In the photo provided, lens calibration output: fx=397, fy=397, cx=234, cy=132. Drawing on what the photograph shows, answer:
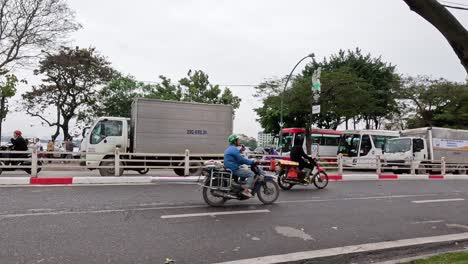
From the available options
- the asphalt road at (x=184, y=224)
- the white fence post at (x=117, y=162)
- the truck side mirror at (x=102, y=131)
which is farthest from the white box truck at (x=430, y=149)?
the truck side mirror at (x=102, y=131)

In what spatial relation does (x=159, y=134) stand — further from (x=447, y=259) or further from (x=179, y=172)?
(x=447, y=259)

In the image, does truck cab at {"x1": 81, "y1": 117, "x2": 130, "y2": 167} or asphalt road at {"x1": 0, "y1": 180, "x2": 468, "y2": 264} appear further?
truck cab at {"x1": 81, "y1": 117, "x2": 130, "y2": 167}

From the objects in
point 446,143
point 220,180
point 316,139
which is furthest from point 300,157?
point 316,139

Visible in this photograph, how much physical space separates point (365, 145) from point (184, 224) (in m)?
24.3

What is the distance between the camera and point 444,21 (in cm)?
436

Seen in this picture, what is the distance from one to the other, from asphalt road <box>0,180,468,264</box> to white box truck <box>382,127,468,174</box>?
12.9m

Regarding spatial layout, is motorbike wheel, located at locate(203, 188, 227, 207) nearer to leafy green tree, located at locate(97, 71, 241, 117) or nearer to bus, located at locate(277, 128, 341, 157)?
bus, located at locate(277, 128, 341, 157)

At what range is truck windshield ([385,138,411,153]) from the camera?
78.5 ft

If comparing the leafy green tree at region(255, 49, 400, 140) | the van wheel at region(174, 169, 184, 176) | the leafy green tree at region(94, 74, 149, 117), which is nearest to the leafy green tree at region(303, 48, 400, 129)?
the leafy green tree at region(255, 49, 400, 140)

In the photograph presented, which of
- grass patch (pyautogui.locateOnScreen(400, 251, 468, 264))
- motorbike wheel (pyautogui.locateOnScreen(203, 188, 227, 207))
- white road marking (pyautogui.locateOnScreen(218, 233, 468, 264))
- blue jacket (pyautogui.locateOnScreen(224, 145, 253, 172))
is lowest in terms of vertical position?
white road marking (pyautogui.locateOnScreen(218, 233, 468, 264))

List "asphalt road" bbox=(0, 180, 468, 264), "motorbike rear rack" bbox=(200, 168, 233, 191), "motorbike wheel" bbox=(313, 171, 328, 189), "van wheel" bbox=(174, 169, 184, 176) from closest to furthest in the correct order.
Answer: "asphalt road" bbox=(0, 180, 468, 264) → "motorbike rear rack" bbox=(200, 168, 233, 191) → "motorbike wheel" bbox=(313, 171, 328, 189) → "van wheel" bbox=(174, 169, 184, 176)

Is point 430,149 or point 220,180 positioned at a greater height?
point 430,149

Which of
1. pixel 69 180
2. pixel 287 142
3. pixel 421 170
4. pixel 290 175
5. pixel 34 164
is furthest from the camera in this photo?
pixel 287 142

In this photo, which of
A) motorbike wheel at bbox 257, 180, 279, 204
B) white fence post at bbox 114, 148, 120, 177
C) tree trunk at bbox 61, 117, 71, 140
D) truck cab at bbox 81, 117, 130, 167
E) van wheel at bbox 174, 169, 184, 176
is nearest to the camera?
motorbike wheel at bbox 257, 180, 279, 204
